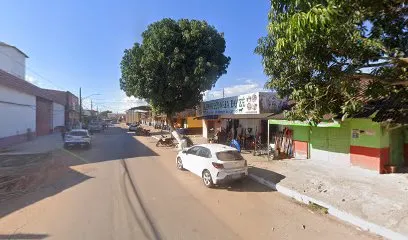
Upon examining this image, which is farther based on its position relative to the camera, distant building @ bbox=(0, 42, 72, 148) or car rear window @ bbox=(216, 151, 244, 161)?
distant building @ bbox=(0, 42, 72, 148)

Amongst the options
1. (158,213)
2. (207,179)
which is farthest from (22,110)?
(158,213)

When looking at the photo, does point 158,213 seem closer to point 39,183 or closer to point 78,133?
point 39,183

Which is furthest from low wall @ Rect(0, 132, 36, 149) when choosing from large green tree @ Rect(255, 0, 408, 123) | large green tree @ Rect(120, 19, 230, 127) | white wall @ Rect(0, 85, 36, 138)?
large green tree @ Rect(255, 0, 408, 123)

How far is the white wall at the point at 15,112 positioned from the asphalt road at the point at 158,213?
619 inches

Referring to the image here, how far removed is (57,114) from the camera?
162ft

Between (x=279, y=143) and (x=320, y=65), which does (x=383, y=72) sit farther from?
(x=279, y=143)

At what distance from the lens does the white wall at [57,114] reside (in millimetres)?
46188

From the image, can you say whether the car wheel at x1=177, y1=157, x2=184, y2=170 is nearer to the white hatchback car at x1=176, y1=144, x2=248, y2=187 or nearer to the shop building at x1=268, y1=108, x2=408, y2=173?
the white hatchback car at x1=176, y1=144, x2=248, y2=187

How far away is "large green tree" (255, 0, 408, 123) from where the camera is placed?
6836mm

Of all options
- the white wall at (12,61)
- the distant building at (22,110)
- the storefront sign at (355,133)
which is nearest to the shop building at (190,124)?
the distant building at (22,110)

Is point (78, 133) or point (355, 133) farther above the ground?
point (355, 133)

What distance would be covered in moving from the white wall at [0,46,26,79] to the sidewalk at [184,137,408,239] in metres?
47.7

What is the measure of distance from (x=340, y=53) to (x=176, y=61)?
1929cm

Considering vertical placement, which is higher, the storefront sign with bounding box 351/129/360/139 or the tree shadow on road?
the storefront sign with bounding box 351/129/360/139
